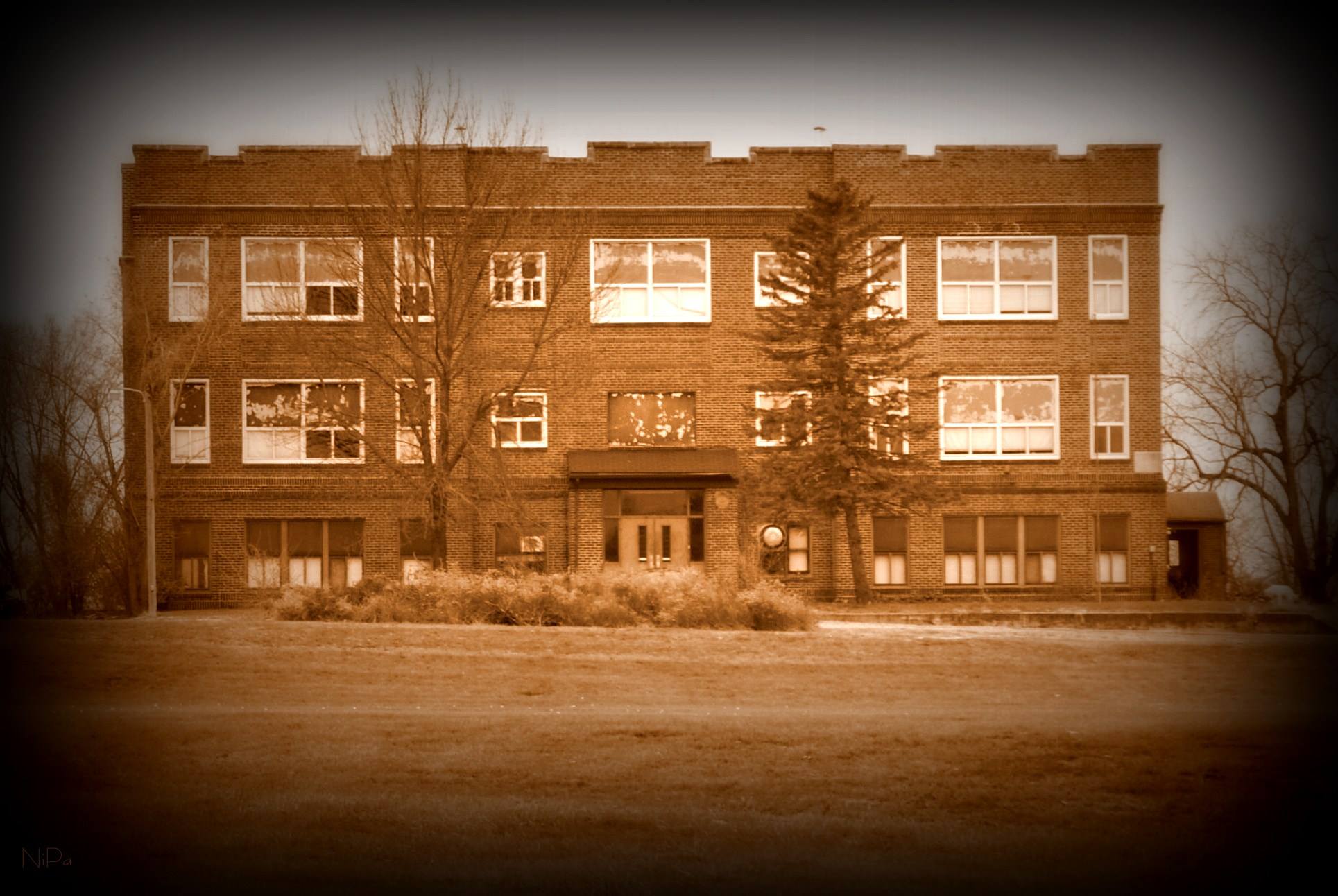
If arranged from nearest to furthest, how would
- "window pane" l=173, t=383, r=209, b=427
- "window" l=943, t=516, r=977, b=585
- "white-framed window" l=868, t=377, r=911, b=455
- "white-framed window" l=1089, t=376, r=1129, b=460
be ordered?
1. "white-framed window" l=868, t=377, r=911, b=455
2. "window pane" l=173, t=383, r=209, b=427
3. "window" l=943, t=516, r=977, b=585
4. "white-framed window" l=1089, t=376, r=1129, b=460

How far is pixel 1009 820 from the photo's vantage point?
9.63 meters

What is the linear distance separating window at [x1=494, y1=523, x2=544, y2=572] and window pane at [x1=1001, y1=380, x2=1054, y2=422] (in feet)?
45.3

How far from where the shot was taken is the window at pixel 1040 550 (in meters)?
36.4

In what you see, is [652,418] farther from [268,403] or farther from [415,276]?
[415,276]

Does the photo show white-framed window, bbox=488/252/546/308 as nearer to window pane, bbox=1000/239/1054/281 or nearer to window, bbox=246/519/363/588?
window, bbox=246/519/363/588

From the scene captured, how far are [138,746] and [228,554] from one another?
80.5 ft

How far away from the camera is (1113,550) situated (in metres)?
36.5

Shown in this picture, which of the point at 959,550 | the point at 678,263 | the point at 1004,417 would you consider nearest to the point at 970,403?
the point at 1004,417

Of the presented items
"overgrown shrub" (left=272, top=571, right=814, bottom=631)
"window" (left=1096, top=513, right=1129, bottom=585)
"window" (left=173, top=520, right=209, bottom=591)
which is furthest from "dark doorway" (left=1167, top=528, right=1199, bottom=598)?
"window" (left=173, top=520, right=209, bottom=591)

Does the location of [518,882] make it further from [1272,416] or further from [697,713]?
[1272,416]

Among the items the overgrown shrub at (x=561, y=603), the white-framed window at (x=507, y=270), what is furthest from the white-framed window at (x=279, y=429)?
the overgrown shrub at (x=561, y=603)

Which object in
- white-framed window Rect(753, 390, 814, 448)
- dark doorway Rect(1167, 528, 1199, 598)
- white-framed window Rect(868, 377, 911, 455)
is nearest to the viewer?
white-framed window Rect(868, 377, 911, 455)

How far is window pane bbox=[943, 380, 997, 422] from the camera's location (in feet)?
119

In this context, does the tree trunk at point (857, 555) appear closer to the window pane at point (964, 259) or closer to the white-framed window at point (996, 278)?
the white-framed window at point (996, 278)
